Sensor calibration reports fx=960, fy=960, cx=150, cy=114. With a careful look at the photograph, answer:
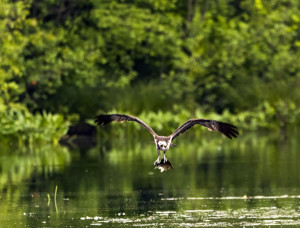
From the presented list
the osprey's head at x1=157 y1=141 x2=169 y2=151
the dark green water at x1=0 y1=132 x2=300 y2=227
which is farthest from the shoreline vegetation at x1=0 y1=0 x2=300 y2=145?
the osprey's head at x1=157 y1=141 x2=169 y2=151

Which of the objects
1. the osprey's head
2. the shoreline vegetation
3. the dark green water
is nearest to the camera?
the osprey's head

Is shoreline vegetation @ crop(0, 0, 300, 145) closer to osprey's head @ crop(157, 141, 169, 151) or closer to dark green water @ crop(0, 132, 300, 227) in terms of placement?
dark green water @ crop(0, 132, 300, 227)

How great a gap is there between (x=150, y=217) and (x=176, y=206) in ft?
4.15

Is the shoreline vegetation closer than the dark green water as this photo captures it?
No

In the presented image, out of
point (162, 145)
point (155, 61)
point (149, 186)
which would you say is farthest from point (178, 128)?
point (155, 61)

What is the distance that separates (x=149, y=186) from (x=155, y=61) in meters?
21.1

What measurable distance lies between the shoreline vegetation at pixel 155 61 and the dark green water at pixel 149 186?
5.82 m

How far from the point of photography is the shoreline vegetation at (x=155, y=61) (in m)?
32.6

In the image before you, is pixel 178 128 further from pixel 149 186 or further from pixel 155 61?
pixel 155 61

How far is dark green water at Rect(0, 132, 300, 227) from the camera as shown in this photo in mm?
12961

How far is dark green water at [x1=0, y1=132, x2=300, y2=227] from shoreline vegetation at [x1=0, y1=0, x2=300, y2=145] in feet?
19.1

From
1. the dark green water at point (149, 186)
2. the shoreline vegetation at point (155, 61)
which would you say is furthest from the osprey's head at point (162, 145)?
the shoreline vegetation at point (155, 61)

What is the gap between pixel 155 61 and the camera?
3791cm

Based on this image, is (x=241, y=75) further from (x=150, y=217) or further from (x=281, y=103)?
(x=150, y=217)
